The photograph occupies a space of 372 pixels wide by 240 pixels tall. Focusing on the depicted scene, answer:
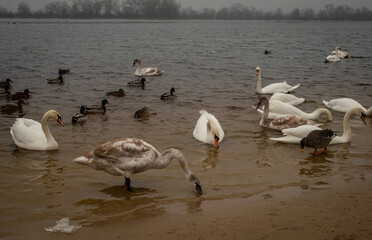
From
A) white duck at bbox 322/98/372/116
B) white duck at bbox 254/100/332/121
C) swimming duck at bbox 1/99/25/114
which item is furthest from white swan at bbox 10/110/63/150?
white duck at bbox 322/98/372/116

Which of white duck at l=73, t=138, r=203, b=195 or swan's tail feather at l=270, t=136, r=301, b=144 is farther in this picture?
swan's tail feather at l=270, t=136, r=301, b=144

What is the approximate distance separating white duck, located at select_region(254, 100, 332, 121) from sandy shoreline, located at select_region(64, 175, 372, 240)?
5.59 metres

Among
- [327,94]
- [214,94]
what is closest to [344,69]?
[327,94]

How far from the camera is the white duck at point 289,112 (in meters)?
11.5

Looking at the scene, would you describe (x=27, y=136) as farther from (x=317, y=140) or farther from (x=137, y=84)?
(x=137, y=84)

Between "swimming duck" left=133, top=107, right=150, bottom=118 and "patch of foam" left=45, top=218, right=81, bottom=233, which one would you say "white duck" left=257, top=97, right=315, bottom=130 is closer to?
"swimming duck" left=133, top=107, right=150, bottom=118

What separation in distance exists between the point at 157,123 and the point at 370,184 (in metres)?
6.25

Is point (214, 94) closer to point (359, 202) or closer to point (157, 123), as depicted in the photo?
point (157, 123)

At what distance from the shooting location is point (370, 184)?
6.60m

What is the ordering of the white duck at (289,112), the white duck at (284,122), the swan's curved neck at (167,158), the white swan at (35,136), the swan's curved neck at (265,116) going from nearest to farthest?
the swan's curved neck at (167,158)
the white swan at (35,136)
the white duck at (284,122)
the swan's curved neck at (265,116)
the white duck at (289,112)

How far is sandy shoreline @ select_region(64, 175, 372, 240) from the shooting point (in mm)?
4938

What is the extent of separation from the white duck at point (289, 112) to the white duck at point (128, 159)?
585 cm

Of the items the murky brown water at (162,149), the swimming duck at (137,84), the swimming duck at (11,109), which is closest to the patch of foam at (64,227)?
the murky brown water at (162,149)

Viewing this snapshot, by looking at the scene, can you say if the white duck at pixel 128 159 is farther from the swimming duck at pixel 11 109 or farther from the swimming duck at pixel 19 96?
the swimming duck at pixel 19 96
